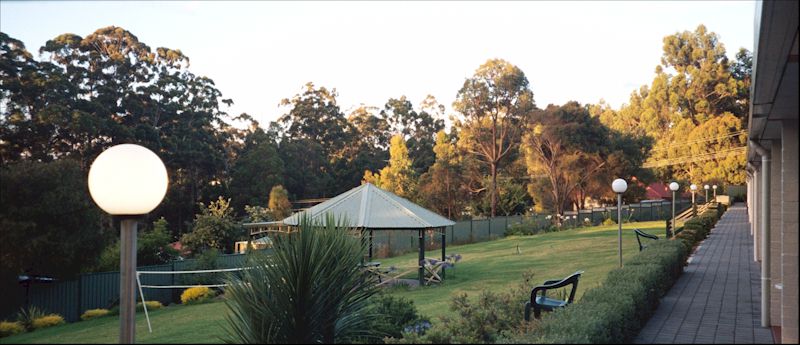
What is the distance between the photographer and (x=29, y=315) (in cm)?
1091

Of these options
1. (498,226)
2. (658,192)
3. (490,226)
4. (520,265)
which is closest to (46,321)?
(520,265)

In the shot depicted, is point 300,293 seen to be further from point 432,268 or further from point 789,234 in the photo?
point 432,268

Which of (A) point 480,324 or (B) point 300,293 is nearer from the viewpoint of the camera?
(B) point 300,293

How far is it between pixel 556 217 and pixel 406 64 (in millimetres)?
12205

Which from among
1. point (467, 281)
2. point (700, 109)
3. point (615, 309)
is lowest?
point (467, 281)

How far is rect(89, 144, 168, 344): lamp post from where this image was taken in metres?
3.33

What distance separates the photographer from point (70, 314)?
12.4 m

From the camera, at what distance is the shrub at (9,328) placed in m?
9.73

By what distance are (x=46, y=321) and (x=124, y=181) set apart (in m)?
8.83

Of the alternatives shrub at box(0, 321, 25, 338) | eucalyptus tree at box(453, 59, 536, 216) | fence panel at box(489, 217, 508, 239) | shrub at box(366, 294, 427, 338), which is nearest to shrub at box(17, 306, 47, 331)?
shrub at box(0, 321, 25, 338)

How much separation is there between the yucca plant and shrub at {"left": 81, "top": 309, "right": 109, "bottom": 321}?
8095 millimetres

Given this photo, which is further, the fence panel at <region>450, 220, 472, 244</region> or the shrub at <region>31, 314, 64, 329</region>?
the fence panel at <region>450, 220, 472, 244</region>

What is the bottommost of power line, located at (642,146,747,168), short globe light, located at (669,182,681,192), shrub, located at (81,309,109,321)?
shrub, located at (81,309,109,321)

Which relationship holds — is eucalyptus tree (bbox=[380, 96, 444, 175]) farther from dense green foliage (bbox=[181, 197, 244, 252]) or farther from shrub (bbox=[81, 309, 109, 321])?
shrub (bbox=[81, 309, 109, 321])
